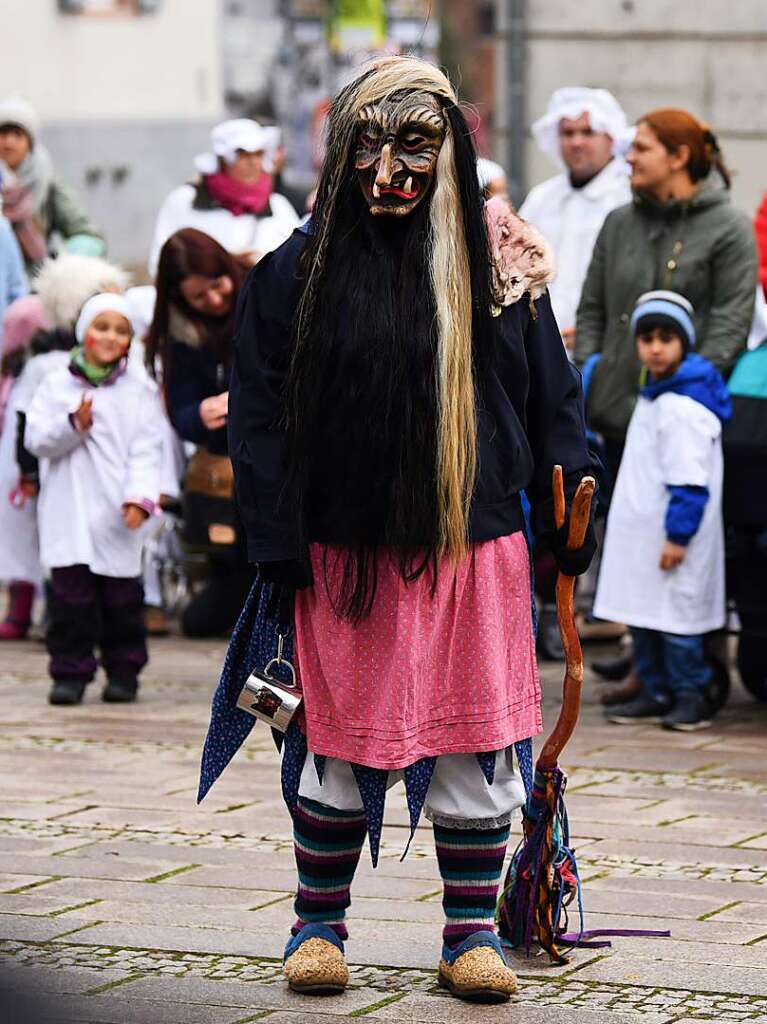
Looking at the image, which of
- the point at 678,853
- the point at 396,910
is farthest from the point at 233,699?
the point at 678,853

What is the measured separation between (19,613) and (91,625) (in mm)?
1860

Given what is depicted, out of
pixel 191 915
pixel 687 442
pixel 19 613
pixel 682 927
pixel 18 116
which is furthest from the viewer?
pixel 18 116

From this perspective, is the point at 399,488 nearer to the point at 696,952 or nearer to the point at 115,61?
the point at 696,952

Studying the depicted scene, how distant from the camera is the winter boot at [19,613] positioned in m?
10.0

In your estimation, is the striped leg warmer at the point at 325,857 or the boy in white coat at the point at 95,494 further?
the boy in white coat at the point at 95,494

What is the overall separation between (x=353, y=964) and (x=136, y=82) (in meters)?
22.6

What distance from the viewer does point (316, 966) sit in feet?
15.1

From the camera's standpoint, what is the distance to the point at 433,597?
455 cm

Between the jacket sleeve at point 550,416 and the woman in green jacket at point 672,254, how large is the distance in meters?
3.39

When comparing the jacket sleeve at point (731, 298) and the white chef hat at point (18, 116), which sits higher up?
the white chef hat at point (18, 116)

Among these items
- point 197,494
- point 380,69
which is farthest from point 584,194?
point 380,69

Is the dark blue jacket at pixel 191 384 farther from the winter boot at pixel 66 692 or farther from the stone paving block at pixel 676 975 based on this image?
the stone paving block at pixel 676 975

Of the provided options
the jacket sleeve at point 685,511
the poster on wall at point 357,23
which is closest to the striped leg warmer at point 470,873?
the jacket sleeve at point 685,511

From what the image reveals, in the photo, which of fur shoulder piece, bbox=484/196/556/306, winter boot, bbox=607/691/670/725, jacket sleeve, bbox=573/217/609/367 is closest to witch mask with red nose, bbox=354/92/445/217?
fur shoulder piece, bbox=484/196/556/306
